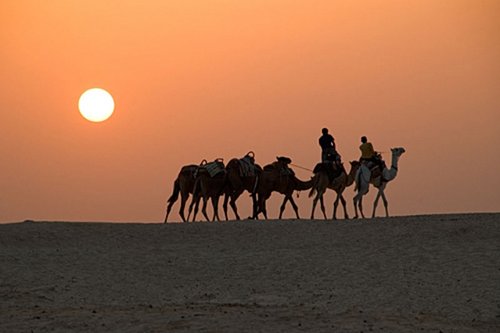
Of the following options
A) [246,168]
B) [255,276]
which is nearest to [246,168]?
[246,168]

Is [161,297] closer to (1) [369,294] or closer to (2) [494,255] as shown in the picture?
(1) [369,294]

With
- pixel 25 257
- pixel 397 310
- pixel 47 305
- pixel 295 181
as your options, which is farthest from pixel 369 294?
pixel 295 181

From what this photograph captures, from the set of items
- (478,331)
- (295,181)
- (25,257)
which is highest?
(295,181)

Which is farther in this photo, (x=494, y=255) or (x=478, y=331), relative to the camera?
(x=494, y=255)

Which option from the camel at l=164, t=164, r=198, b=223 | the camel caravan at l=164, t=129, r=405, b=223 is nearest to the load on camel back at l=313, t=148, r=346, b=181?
the camel caravan at l=164, t=129, r=405, b=223

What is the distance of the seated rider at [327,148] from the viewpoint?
34.2 meters

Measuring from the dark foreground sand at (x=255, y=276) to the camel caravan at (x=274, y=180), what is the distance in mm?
3249

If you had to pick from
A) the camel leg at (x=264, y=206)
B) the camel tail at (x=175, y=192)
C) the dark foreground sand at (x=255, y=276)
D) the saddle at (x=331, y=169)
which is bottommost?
the dark foreground sand at (x=255, y=276)

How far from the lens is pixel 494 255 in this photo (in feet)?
82.3

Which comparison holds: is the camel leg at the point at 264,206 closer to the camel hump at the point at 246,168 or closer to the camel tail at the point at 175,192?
the camel hump at the point at 246,168

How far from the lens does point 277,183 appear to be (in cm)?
3634

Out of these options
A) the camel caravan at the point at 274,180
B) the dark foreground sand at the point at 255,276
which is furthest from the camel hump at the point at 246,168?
the dark foreground sand at the point at 255,276

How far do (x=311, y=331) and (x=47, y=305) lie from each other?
5992mm

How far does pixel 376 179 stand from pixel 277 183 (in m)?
3.45
